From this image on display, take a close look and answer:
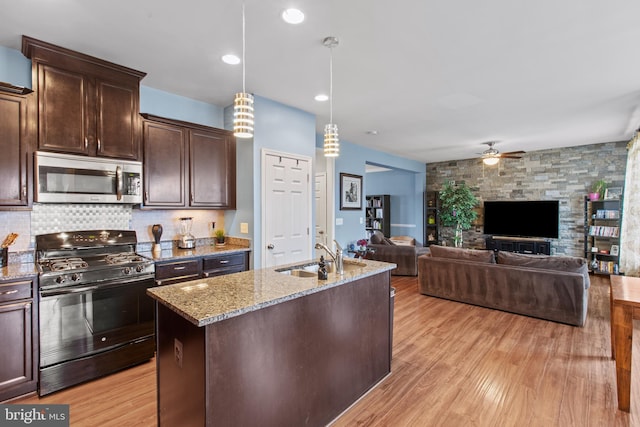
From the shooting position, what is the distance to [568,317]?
3.71m

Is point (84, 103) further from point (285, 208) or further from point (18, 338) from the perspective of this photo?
point (285, 208)

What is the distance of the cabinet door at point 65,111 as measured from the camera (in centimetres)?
261

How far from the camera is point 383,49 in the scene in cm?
266

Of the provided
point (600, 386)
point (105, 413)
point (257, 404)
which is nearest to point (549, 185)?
point (600, 386)

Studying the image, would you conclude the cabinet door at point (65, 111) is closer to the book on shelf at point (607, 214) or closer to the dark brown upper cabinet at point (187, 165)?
the dark brown upper cabinet at point (187, 165)

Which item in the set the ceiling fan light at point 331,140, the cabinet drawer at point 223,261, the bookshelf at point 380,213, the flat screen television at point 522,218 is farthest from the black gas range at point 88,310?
the flat screen television at point 522,218

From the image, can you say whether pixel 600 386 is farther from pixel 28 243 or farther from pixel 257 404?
pixel 28 243

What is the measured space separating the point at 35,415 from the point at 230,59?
10.1 feet

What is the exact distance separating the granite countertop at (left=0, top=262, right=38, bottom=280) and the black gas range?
6cm

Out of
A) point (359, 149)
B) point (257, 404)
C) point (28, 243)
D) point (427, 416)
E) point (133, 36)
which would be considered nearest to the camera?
point (257, 404)

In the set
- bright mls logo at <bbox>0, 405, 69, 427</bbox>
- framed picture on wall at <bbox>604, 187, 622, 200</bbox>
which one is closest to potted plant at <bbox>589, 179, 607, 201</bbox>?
framed picture on wall at <bbox>604, 187, 622, 200</bbox>

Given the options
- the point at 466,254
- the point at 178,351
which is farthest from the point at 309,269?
the point at 466,254

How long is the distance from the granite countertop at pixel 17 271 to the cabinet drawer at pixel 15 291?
0.05m

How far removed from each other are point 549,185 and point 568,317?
452 cm
